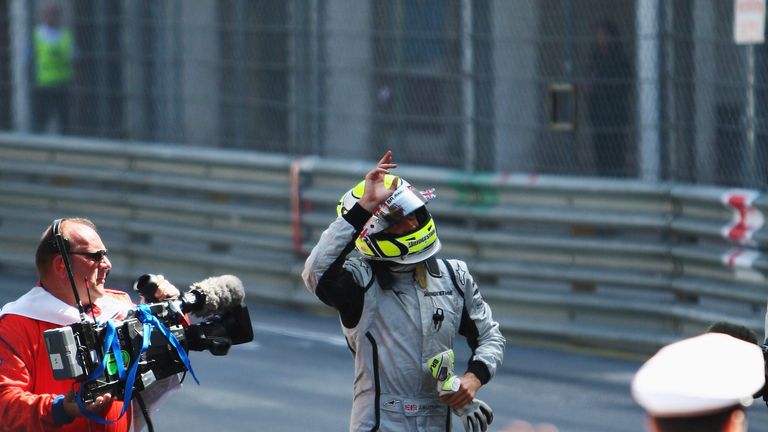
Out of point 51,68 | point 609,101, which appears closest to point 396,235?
point 609,101

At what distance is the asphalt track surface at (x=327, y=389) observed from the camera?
8.79 metres

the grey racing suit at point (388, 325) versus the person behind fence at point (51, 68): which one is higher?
the person behind fence at point (51, 68)

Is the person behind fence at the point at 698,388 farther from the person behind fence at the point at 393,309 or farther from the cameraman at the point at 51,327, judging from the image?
the person behind fence at the point at 393,309

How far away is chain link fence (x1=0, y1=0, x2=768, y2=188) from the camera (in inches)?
416

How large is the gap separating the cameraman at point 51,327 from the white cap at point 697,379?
91.0 inches

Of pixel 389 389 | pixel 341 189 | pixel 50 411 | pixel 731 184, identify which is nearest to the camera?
pixel 50 411

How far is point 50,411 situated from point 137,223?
889 centimetres

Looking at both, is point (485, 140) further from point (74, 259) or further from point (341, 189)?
point (74, 259)

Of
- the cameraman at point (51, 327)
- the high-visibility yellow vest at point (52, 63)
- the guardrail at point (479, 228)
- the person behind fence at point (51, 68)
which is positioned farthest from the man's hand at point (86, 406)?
the high-visibility yellow vest at point (52, 63)

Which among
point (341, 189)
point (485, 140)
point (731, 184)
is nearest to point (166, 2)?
point (341, 189)

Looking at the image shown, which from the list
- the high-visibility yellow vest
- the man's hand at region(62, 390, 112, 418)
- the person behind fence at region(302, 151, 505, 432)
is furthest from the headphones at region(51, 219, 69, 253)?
the high-visibility yellow vest

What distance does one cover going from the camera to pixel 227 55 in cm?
1322

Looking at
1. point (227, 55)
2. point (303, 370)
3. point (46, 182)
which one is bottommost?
point (303, 370)

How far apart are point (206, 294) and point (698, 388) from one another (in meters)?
2.55
